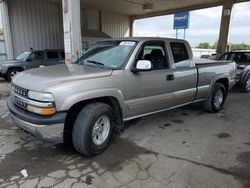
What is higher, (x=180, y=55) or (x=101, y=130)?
(x=180, y=55)

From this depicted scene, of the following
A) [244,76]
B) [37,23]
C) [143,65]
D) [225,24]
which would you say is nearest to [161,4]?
[225,24]

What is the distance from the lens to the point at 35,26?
14727mm

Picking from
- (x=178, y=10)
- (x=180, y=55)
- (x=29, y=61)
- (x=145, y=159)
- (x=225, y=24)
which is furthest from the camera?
(x=178, y=10)

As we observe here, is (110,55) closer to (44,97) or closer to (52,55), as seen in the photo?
Result: (44,97)

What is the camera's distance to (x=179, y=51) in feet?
14.9

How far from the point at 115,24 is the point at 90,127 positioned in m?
18.2

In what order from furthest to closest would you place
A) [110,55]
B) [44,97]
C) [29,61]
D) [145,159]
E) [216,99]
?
[29,61], [216,99], [110,55], [145,159], [44,97]

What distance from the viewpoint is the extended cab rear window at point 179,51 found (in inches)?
172

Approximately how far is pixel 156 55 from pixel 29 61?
837 cm

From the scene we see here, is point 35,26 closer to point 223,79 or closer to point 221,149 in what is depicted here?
point 223,79

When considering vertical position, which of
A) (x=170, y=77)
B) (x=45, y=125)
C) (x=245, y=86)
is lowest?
(x=245, y=86)

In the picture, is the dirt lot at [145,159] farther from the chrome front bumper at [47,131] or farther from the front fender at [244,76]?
the front fender at [244,76]

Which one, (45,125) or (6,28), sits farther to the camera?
(6,28)

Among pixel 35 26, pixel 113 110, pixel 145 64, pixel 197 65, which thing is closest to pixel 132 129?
pixel 113 110
